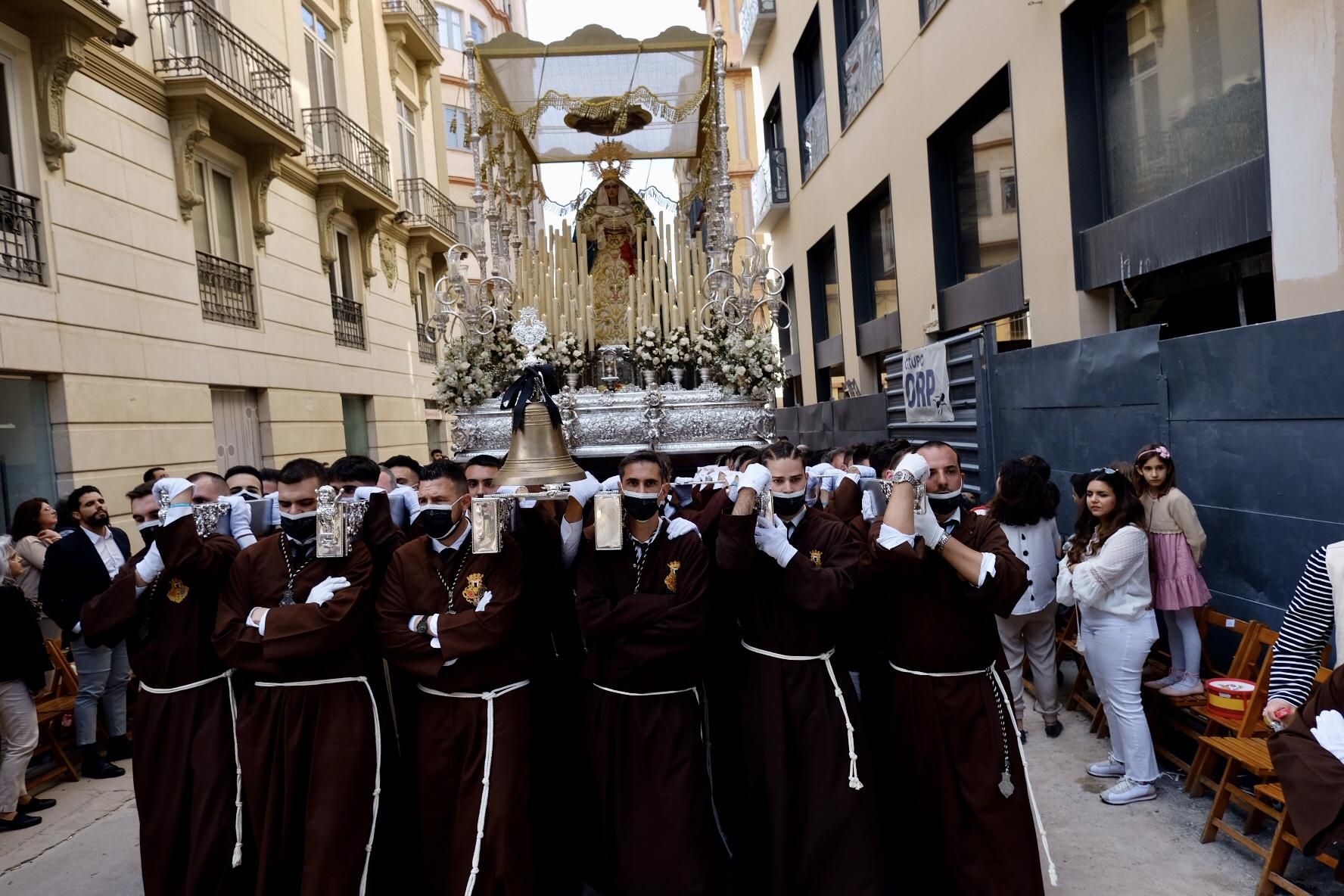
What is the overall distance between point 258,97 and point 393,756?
966 cm

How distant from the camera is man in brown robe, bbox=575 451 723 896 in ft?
12.0

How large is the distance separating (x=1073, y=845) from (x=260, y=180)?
37.1 feet

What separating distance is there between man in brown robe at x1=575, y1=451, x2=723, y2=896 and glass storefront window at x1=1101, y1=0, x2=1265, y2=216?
14.3ft

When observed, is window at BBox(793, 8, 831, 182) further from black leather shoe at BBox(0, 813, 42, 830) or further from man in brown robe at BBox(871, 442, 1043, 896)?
black leather shoe at BBox(0, 813, 42, 830)

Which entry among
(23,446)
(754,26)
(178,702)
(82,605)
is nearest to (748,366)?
(178,702)

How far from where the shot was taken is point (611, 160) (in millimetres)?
9016

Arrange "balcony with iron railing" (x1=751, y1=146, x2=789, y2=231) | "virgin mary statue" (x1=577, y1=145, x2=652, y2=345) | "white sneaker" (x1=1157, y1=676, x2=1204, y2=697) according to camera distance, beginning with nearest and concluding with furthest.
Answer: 1. "white sneaker" (x1=1157, y1=676, x2=1204, y2=697)
2. "virgin mary statue" (x1=577, y1=145, x2=652, y2=345)
3. "balcony with iron railing" (x1=751, y1=146, x2=789, y2=231)

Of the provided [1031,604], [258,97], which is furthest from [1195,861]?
[258,97]

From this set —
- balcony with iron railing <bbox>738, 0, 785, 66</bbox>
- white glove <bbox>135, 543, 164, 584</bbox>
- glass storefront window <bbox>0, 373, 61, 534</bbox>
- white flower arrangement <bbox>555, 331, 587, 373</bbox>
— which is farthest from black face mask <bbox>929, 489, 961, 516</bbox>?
balcony with iron railing <bbox>738, 0, 785, 66</bbox>

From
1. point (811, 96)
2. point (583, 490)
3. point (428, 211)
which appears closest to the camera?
point (583, 490)

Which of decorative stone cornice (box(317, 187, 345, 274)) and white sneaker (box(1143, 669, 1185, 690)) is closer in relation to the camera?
white sneaker (box(1143, 669, 1185, 690))

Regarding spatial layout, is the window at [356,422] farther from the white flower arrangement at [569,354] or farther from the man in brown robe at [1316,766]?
the man in brown robe at [1316,766]

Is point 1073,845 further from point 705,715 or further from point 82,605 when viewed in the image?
point 82,605

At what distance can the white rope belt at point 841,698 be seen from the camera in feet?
11.9
